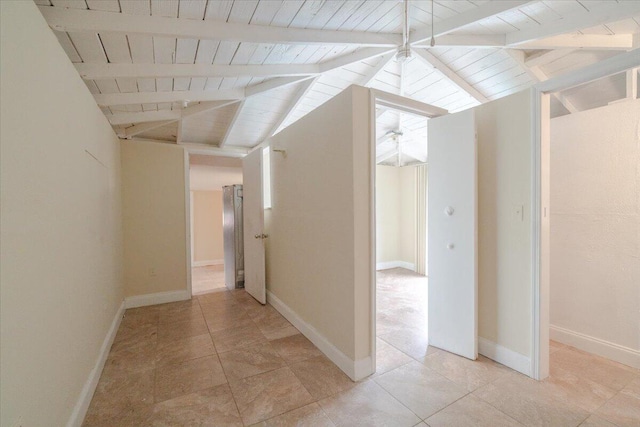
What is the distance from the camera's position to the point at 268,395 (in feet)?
5.78

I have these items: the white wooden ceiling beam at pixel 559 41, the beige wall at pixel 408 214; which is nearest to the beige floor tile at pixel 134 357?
the white wooden ceiling beam at pixel 559 41

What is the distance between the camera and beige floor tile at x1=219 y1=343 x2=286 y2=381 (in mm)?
2021

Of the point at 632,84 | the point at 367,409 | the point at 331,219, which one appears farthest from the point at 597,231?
the point at 367,409

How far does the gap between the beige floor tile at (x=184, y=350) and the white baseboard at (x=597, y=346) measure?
3.15 meters

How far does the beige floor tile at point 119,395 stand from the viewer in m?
1.61

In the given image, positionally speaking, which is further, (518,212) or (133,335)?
(133,335)

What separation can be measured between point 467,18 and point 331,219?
1707mm

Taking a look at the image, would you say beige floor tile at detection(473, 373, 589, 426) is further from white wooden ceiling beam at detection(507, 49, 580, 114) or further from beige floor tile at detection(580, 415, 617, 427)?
white wooden ceiling beam at detection(507, 49, 580, 114)

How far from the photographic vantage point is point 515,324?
6.54ft

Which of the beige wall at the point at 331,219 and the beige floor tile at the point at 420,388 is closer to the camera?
the beige floor tile at the point at 420,388

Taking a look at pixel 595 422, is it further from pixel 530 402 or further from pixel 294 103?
pixel 294 103

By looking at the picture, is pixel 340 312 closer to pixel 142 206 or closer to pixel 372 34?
pixel 372 34

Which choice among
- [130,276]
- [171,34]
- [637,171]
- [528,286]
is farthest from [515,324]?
[130,276]

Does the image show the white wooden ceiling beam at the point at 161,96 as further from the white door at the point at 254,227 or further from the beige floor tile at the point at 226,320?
the beige floor tile at the point at 226,320
